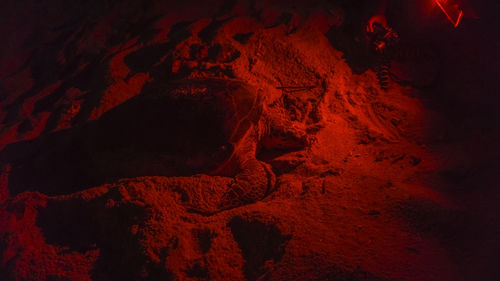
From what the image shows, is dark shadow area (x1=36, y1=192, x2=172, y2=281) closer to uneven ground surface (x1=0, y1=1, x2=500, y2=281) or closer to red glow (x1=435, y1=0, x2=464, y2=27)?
uneven ground surface (x1=0, y1=1, x2=500, y2=281)

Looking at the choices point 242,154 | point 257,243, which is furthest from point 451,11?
point 257,243

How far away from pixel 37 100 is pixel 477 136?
4.59 m

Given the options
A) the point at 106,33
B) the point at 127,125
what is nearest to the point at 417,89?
the point at 127,125

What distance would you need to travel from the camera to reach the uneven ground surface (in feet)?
4.50

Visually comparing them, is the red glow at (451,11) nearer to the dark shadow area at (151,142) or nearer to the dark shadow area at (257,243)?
the dark shadow area at (151,142)

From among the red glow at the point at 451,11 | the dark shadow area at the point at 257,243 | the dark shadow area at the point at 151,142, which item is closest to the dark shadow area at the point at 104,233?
the dark shadow area at the point at 151,142

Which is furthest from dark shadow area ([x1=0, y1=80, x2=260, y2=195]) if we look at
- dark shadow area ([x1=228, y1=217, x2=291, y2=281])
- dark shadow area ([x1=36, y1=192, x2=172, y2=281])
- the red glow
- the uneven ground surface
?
the red glow

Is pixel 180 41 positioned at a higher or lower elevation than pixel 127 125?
higher

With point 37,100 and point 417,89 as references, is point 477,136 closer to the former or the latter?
point 417,89

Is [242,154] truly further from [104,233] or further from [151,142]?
[104,233]

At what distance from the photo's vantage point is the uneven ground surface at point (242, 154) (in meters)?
1.37

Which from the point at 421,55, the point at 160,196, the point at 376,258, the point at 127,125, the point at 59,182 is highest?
the point at 421,55

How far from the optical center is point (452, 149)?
6.55ft

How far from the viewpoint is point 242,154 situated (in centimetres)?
218
